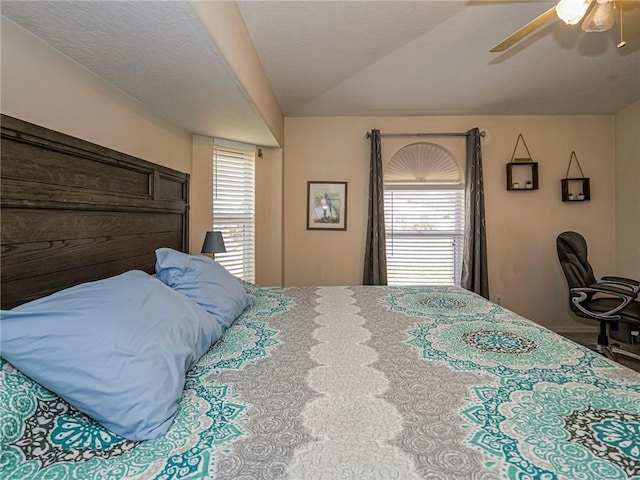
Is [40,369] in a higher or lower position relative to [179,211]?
lower

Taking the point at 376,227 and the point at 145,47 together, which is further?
the point at 376,227

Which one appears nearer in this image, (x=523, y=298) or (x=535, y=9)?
(x=535, y=9)

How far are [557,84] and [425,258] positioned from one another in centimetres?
216

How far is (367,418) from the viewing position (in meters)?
0.86

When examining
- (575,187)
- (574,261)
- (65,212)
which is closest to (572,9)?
(574,261)

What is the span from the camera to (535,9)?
2215 millimetres

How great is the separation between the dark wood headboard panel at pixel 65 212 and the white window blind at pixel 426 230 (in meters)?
2.75

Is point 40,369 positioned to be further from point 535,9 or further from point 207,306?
point 535,9

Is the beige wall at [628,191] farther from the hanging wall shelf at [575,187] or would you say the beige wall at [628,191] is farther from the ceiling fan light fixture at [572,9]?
the ceiling fan light fixture at [572,9]

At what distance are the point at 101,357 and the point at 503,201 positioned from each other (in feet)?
13.3

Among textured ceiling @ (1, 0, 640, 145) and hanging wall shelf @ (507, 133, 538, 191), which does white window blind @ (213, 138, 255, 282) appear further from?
hanging wall shelf @ (507, 133, 538, 191)

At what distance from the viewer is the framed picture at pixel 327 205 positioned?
382 cm

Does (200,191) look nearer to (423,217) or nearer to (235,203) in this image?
(235,203)

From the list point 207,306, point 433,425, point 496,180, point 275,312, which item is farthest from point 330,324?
point 496,180
